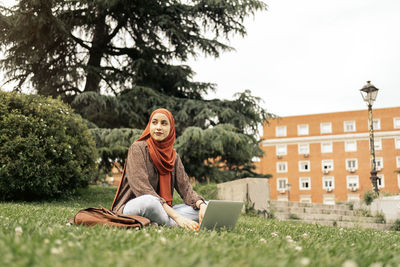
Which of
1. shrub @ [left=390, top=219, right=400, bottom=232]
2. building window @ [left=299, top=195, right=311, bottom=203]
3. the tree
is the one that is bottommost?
building window @ [left=299, top=195, right=311, bottom=203]

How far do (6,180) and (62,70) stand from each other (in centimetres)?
650

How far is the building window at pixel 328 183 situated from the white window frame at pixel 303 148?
4.11 m

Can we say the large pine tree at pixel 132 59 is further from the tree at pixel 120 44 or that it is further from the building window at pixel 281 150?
the building window at pixel 281 150

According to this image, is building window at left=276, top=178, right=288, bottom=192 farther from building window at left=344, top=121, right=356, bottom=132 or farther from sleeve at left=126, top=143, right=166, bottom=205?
sleeve at left=126, top=143, right=166, bottom=205

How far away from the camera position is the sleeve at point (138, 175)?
3684mm

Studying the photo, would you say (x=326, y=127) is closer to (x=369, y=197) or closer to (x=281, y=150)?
(x=281, y=150)

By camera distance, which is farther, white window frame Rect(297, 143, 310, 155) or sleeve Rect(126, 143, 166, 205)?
white window frame Rect(297, 143, 310, 155)

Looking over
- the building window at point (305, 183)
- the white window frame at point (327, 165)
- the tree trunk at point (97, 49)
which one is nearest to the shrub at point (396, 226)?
the tree trunk at point (97, 49)

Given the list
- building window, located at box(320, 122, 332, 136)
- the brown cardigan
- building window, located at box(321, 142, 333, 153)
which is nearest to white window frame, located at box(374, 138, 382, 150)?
building window, located at box(321, 142, 333, 153)

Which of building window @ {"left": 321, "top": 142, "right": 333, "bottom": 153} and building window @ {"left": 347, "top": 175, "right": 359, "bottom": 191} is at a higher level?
building window @ {"left": 321, "top": 142, "right": 333, "bottom": 153}

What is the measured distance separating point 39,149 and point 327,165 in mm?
43101

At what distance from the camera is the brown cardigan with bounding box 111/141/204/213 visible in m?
3.71

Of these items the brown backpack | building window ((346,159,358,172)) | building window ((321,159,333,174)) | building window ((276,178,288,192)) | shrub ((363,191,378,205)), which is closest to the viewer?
the brown backpack

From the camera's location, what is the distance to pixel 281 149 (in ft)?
161
